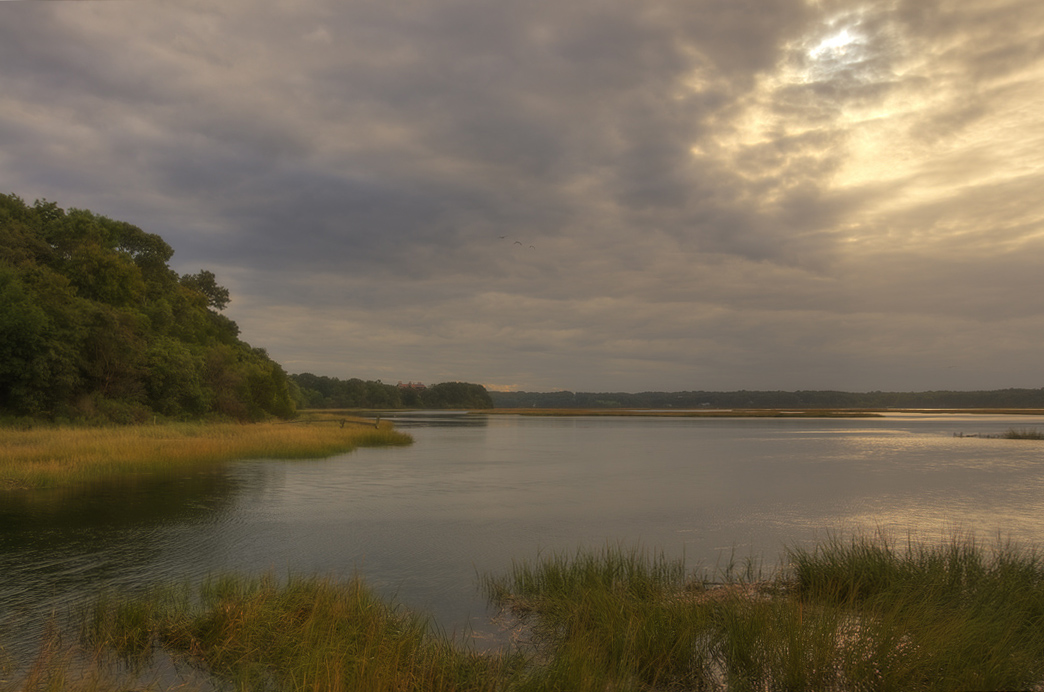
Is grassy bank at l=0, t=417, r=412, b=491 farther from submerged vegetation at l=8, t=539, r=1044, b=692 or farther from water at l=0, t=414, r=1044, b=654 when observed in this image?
submerged vegetation at l=8, t=539, r=1044, b=692

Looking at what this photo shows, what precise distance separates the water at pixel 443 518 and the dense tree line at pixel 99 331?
584 inches

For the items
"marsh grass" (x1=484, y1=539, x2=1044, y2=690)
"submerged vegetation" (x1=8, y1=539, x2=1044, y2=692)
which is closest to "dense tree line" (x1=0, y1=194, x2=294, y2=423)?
"submerged vegetation" (x1=8, y1=539, x2=1044, y2=692)

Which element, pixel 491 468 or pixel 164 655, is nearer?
pixel 164 655

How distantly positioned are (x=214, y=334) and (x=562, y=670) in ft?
266

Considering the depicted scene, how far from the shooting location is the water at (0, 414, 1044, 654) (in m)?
12.6

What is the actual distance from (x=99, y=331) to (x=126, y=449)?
17.8 m

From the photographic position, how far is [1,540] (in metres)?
14.5

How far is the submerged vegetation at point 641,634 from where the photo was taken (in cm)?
682

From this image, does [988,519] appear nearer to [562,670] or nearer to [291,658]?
[562,670]

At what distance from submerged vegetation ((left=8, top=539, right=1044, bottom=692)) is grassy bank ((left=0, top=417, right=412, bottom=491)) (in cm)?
1755

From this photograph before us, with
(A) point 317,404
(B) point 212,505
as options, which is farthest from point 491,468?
(A) point 317,404

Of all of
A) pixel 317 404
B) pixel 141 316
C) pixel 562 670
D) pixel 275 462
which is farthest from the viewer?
pixel 317 404

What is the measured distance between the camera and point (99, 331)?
41875 millimetres

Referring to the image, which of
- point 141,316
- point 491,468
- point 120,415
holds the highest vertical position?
point 141,316
